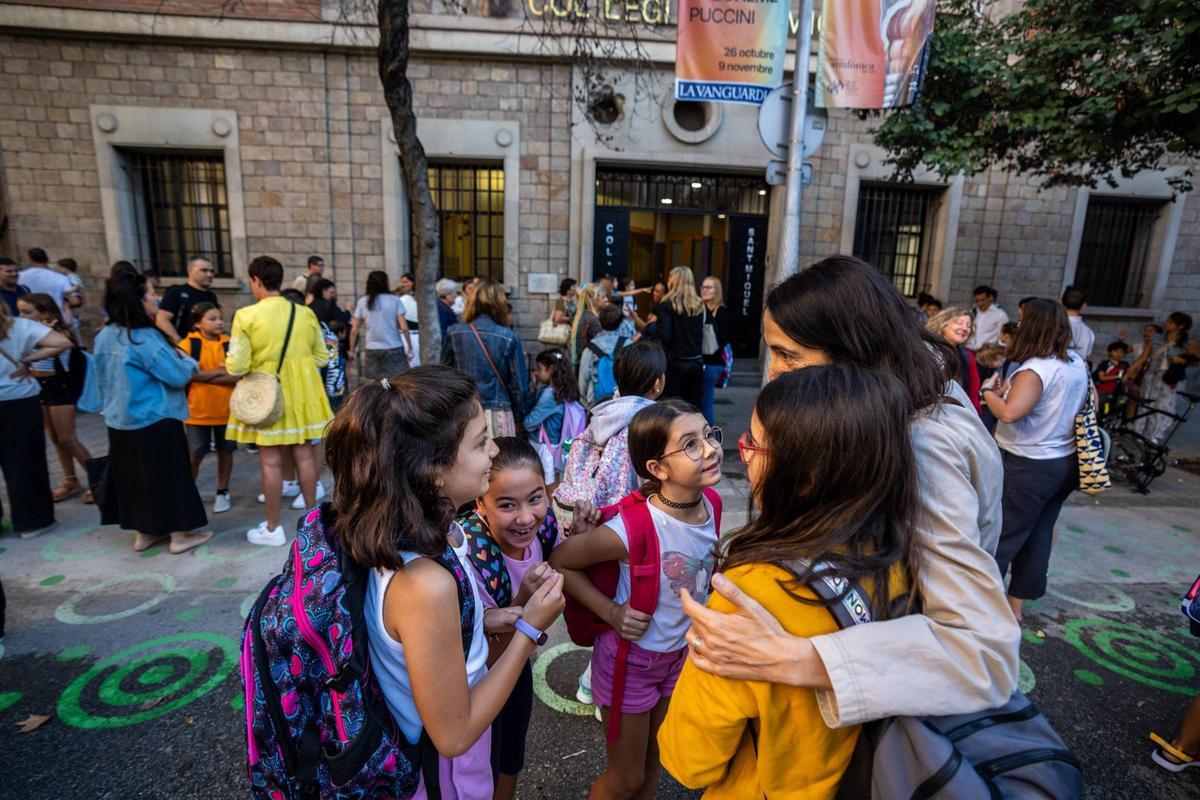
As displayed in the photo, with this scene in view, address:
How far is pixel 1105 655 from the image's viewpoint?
313cm

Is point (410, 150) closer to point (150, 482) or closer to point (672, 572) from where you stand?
point (150, 482)

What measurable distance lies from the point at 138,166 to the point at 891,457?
12275mm

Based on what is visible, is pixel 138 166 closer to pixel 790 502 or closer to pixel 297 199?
pixel 297 199

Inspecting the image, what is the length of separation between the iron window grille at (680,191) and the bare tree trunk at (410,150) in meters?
5.51

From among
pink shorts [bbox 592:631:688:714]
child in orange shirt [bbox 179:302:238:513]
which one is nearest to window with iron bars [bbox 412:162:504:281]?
child in orange shirt [bbox 179:302:238:513]

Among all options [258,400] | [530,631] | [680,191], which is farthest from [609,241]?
[530,631]

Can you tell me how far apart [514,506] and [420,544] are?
62 cm

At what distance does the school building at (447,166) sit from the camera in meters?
9.00

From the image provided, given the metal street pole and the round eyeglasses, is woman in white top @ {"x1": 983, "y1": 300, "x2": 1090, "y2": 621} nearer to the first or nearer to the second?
the metal street pole

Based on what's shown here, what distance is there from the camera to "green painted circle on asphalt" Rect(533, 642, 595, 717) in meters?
2.67

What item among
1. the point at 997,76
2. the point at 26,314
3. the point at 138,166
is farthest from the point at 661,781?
the point at 138,166

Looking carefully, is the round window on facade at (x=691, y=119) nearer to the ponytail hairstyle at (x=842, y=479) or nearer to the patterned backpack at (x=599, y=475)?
the patterned backpack at (x=599, y=475)

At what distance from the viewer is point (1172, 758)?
237cm

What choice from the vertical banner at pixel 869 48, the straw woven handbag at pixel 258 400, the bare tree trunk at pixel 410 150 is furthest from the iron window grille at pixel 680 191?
the straw woven handbag at pixel 258 400
